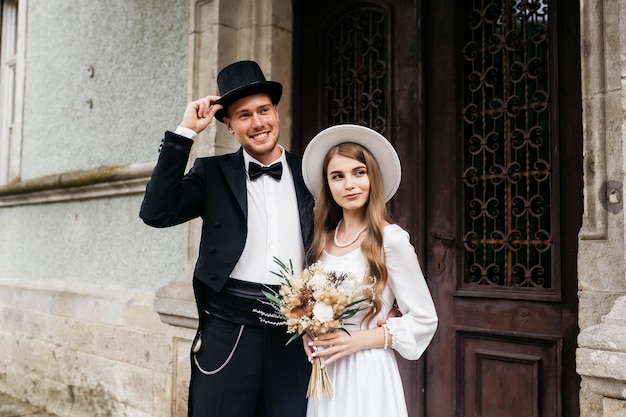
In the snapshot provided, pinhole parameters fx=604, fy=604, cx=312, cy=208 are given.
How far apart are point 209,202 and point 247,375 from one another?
737 millimetres

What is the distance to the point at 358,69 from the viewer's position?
4012 millimetres

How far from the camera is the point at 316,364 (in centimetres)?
221

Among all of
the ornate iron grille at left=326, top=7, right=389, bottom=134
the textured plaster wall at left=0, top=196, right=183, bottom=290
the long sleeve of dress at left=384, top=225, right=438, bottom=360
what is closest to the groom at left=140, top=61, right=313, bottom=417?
the long sleeve of dress at left=384, top=225, right=438, bottom=360

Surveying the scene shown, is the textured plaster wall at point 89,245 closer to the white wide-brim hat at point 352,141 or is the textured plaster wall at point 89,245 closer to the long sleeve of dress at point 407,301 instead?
the white wide-brim hat at point 352,141

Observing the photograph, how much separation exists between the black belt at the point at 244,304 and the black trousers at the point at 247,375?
0.03 meters

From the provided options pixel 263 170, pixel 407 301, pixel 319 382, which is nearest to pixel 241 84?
pixel 263 170

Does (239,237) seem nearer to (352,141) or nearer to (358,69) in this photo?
(352,141)

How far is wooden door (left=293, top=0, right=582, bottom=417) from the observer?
307 centimetres

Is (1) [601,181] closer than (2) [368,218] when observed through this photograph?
No

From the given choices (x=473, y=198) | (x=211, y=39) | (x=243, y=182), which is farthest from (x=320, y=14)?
(x=243, y=182)

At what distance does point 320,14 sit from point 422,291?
262cm

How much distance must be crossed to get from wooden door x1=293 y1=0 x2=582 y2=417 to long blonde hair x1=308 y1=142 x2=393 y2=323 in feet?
3.65

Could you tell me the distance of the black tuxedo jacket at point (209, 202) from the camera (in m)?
2.38

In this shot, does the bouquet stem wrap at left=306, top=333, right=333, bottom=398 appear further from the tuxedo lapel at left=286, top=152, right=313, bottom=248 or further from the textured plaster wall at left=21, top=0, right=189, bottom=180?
the textured plaster wall at left=21, top=0, right=189, bottom=180
